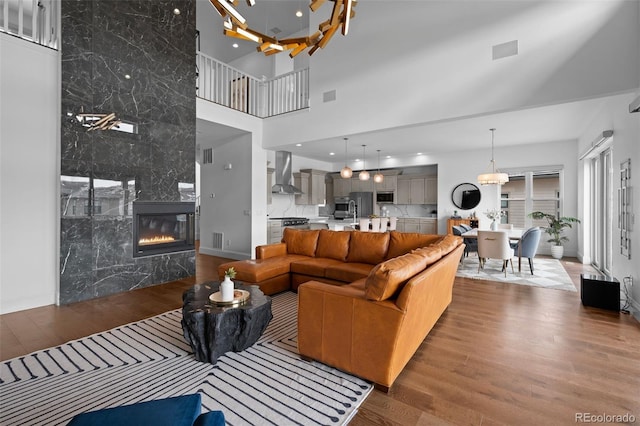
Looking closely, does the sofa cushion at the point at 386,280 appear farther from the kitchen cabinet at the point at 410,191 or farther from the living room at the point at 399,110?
the kitchen cabinet at the point at 410,191

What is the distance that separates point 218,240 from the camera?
756 centimetres

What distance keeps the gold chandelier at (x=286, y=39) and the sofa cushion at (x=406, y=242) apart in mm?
2640

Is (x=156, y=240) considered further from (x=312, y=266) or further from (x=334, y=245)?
(x=334, y=245)

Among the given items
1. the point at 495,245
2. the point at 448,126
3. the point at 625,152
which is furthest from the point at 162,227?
the point at 625,152

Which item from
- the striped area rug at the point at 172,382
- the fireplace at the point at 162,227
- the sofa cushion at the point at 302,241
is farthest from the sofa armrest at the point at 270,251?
the striped area rug at the point at 172,382

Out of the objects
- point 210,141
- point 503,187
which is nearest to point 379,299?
point 210,141

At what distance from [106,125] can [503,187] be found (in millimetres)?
9227

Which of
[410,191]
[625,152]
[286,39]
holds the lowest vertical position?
[410,191]

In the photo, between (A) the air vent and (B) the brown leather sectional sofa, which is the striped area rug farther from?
(A) the air vent

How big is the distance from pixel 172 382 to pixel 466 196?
8650mm

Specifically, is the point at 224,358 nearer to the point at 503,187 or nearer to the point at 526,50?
the point at 526,50

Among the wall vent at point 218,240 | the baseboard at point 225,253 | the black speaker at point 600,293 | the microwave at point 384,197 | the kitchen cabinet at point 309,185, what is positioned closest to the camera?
the black speaker at point 600,293

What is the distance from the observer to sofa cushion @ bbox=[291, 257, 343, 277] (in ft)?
13.7
